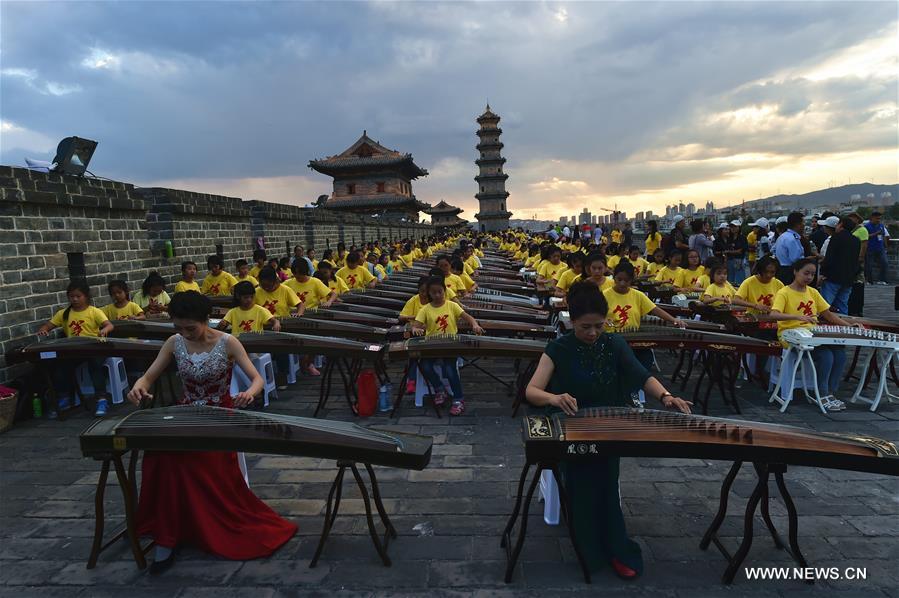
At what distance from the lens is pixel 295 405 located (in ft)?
18.2

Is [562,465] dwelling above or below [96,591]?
above

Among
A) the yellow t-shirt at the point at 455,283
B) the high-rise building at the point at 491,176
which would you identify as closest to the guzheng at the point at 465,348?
the yellow t-shirt at the point at 455,283

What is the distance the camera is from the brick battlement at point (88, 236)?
5469 mm

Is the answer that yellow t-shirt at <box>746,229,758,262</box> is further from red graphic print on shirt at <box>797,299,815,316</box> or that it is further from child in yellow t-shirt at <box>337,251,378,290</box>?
child in yellow t-shirt at <box>337,251,378,290</box>

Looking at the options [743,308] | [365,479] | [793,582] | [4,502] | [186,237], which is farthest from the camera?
[186,237]

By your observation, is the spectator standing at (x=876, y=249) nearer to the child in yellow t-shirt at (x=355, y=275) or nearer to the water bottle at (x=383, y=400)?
the child in yellow t-shirt at (x=355, y=275)

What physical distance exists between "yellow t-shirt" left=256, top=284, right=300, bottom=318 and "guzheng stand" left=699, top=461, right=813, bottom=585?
16.5 ft

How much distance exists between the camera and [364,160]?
44469 mm

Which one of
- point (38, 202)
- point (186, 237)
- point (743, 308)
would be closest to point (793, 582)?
point (743, 308)

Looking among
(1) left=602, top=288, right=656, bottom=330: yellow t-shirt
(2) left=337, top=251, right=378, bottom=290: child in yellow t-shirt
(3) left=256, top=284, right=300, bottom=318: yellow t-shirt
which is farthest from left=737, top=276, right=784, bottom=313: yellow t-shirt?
(2) left=337, top=251, right=378, bottom=290: child in yellow t-shirt

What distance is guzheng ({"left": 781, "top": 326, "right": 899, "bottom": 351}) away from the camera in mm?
4543

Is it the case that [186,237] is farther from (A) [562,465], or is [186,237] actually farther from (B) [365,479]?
(A) [562,465]

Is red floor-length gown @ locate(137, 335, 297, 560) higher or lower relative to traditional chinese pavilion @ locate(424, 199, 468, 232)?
lower

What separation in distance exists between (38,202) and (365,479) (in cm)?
518
